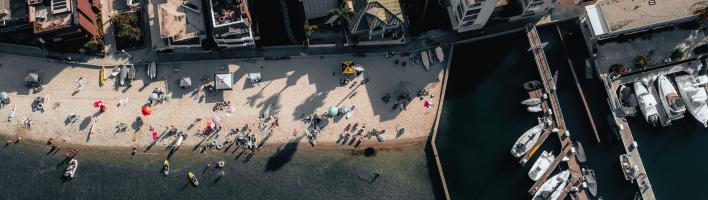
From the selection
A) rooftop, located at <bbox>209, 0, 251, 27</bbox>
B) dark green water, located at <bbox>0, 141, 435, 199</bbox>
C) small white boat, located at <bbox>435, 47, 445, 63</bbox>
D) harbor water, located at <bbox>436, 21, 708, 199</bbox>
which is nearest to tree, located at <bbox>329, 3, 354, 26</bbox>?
rooftop, located at <bbox>209, 0, 251, 27</bbox>

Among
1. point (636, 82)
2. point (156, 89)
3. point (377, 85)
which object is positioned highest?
point (156, 89)

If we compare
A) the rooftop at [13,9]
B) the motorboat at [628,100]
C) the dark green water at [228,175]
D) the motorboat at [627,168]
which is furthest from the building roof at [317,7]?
the motorboat at [627,168]

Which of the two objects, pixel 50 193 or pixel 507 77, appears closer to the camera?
pixel 50 193

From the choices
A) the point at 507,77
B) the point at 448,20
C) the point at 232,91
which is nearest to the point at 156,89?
the point at 232,91

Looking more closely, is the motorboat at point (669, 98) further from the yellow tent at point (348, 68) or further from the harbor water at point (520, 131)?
the yellow tent at point (348, 68)

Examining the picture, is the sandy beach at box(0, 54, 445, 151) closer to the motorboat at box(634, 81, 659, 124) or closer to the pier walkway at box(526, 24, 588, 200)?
the pier walkway at box(526, 24, 588, 200)

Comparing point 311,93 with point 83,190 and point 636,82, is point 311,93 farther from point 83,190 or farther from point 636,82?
point 636,82
